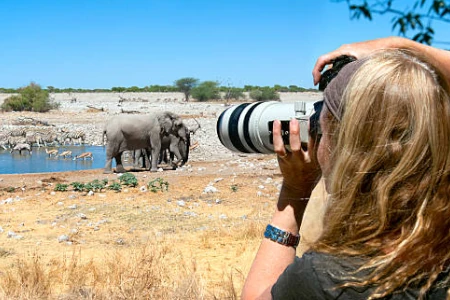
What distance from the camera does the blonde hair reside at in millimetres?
1320

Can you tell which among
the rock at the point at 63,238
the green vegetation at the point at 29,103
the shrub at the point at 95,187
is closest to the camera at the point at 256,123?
the rock at the point at 63,238

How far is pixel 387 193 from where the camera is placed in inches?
51.9

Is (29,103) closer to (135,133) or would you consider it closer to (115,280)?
(135,133)

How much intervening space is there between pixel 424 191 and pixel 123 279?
3343 mm

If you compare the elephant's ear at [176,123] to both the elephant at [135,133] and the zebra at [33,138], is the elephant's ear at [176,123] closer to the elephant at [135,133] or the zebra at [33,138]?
the elephant at [135,133]

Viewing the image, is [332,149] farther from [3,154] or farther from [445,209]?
[3,154]

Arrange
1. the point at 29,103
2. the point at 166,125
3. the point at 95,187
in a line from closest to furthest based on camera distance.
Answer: the point at 95,187 → the point at 166,125 → the point at 29,103

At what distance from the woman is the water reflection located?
18871 mm

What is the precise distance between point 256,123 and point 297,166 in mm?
486

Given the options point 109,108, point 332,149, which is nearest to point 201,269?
point 332,149

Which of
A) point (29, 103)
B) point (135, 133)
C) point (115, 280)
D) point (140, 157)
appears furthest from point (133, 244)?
point (29, 103)

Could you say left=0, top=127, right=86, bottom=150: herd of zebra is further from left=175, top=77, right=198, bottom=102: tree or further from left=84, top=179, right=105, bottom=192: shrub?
left=175, top=77, right=198, bottom=102: tree

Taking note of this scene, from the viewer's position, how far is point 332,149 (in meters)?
1.49

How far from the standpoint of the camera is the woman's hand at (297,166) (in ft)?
5.92
